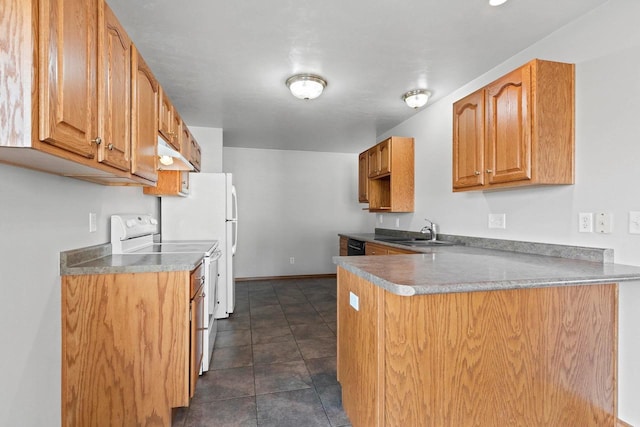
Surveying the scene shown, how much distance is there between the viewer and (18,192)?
4.43 feet

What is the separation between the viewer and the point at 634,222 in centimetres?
163

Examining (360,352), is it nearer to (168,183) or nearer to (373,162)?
(168,183)

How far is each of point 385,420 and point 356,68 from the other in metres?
2.41

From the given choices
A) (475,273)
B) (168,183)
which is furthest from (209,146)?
(475,273)

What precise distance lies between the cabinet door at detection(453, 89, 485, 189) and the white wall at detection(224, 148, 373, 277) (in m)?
3.42

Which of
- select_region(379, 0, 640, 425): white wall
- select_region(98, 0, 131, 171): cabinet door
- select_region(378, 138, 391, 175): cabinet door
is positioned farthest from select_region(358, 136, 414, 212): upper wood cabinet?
select_region(98, 0, 131, 171): cabinet door

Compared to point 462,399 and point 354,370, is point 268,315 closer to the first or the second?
point 354,370

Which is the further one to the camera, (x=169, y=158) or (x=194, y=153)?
(x=194, y=153)

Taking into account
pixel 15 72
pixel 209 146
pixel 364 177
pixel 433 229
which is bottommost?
pixel 433 229

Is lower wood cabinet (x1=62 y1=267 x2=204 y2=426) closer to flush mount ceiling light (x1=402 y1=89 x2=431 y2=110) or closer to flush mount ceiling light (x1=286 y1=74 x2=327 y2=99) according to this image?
flush mount ceiling light (x1=286 y1=74 x2=327 y2=99)

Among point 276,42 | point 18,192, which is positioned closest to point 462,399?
point 18,192

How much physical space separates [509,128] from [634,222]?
2.75ft

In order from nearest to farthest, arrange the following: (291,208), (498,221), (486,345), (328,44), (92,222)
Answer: (486,345) < (92,222) < (328,44) < (498,221) < (291,208)

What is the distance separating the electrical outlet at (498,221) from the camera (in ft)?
8.18
